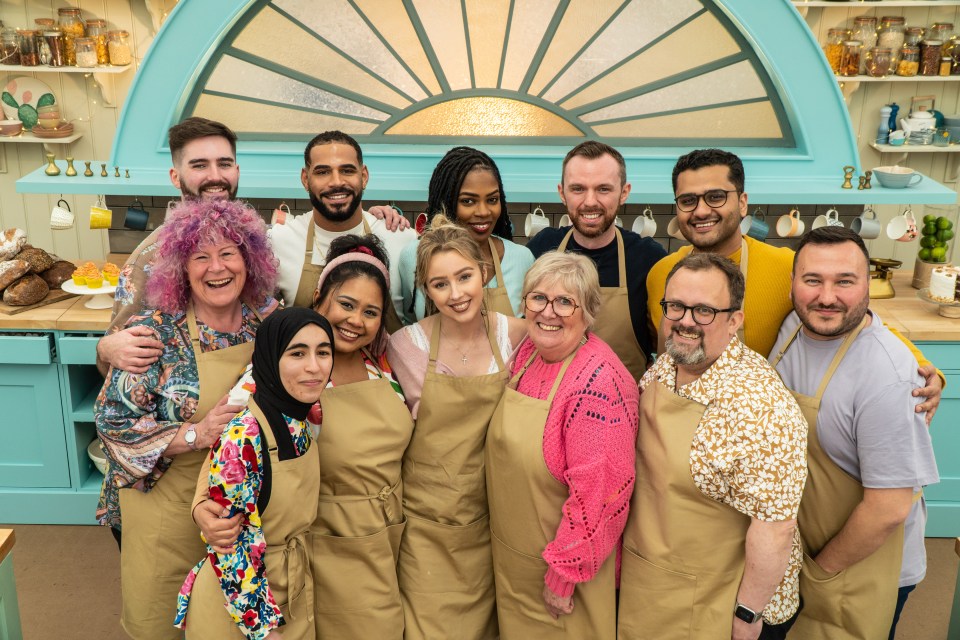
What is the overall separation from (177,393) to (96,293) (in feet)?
5.29

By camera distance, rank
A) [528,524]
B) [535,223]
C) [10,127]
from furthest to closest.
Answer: [10,127] < [535,223] < [528,524]

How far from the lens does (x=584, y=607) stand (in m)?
2.36

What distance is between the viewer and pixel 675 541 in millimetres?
2201

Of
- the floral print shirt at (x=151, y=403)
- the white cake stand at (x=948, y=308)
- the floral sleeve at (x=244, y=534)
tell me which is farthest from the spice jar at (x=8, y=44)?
the white cake stand at (x=948, y=308)

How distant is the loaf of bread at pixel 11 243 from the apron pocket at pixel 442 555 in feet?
7.48

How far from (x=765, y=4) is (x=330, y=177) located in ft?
7.30

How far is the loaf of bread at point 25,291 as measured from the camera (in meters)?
3.61

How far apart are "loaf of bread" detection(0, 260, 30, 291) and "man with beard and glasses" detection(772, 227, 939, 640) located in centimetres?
306

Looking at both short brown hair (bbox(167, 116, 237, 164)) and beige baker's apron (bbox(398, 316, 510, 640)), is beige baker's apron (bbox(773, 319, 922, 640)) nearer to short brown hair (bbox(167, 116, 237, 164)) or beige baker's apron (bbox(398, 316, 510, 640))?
beige baker's apron (bbox(398, 316, 510, 640))

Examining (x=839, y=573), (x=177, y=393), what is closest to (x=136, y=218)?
(x=177, y=393)

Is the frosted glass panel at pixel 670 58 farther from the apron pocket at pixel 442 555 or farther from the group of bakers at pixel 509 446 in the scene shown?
the apron pocket at pixel 442 555

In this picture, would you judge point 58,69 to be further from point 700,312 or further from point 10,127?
point 700,312

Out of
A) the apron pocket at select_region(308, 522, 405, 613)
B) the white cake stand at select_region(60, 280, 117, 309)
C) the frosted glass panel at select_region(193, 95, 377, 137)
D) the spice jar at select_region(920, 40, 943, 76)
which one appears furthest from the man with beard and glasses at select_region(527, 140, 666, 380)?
the spice jar at select_region(920, 40, 943, 76)

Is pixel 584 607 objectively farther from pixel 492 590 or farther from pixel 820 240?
pixel 820 240
